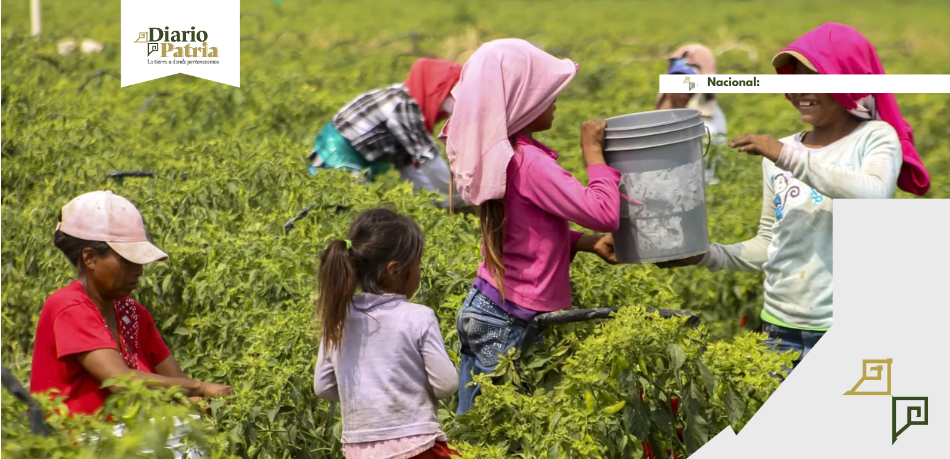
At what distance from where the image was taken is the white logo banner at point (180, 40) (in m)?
4.98

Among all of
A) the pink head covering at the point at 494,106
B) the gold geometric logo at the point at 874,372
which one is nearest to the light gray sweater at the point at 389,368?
the pink head covering at the point at 494,106

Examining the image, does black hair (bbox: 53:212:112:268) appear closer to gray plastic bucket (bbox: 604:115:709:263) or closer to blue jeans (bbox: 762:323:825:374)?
gray plastic bucket (bbox: 604:115:709:263)

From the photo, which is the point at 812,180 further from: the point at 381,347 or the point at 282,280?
the point at 282,280

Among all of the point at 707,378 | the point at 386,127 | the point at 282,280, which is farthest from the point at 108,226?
the point at 386,127

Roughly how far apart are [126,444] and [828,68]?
7.76 ft

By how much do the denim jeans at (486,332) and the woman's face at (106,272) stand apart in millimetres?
938

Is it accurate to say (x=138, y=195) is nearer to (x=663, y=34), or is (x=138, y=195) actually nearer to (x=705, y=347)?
(x=705, y=347)

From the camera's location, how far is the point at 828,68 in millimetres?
3324

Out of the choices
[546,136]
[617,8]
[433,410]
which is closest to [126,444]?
[433,410]

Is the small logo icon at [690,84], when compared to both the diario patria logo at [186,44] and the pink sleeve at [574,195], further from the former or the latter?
the diario patria logo at [186,44]

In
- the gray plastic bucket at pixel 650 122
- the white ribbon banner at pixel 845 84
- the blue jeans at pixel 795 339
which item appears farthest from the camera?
the blue jeans at pixel 795 339

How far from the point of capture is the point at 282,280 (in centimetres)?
370

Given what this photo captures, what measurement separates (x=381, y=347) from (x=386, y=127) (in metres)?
2.94

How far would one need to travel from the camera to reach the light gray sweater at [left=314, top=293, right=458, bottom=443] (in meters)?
2.67
